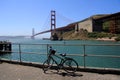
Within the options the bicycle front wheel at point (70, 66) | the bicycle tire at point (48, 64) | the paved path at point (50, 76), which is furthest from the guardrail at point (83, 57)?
the paved path at point (50, 76)

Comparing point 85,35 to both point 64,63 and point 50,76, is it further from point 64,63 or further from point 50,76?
point 50,76

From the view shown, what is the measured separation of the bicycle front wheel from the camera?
704 centimetres

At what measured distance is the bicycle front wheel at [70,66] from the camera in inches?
277

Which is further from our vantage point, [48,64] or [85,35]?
[85,35]

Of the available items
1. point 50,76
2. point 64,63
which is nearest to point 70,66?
point 64,63

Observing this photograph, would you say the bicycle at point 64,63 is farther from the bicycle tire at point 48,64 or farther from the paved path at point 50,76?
the paved path at point 50,76

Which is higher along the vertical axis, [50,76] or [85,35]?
[85,35]

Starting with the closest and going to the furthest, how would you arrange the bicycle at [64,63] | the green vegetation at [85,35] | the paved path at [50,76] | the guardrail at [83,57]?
the paved path at [50,76] < the bicycle at [64,63] < the guardrail at [83,57] < the green vegetation at [85,35]

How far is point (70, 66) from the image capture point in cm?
714

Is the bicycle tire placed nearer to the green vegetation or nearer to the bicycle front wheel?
the bicycle front wheel

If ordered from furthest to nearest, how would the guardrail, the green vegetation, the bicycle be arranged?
the green vegetation
the guardrail
the bicycle

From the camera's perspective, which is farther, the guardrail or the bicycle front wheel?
the guardrail

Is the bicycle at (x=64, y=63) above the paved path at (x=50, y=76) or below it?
above

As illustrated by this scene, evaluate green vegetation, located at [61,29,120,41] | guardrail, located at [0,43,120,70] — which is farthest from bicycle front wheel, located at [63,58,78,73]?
green vegetation, located at [61,29,120,41]
